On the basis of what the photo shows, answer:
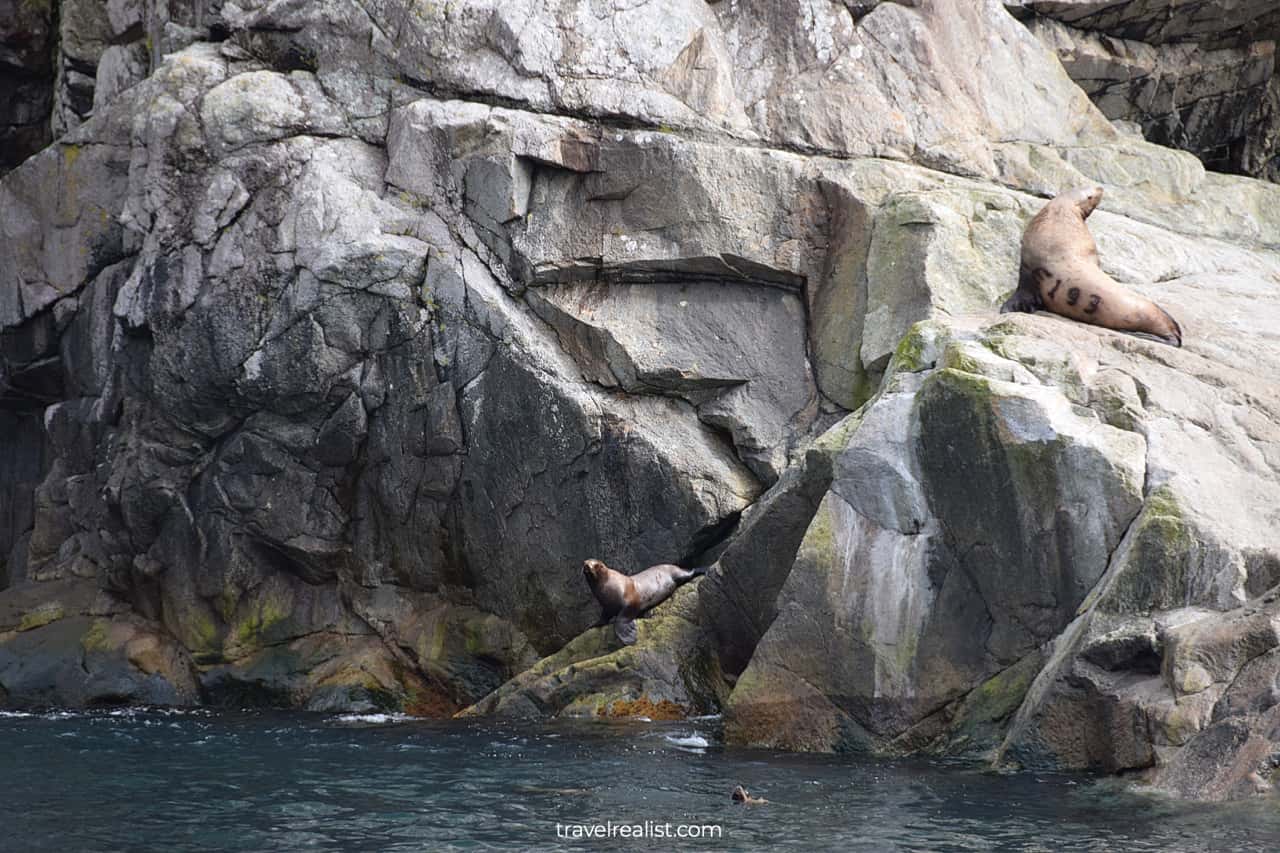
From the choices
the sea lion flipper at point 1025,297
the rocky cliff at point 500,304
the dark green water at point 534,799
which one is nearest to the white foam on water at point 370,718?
the rocky cliff at point 500,304

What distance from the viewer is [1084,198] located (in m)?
13.6

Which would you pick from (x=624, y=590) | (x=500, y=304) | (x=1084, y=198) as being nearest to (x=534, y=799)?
(x=624, y=590)

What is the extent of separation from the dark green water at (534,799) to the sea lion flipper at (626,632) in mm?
1592

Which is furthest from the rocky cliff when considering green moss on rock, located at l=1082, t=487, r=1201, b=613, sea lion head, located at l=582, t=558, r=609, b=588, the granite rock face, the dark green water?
green moss on rock, located at l=1082, t=487, r=1201, b=613

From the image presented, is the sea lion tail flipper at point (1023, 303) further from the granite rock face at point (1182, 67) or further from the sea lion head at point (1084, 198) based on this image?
the granite rock face at point (1182, 67)

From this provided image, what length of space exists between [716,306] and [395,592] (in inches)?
191

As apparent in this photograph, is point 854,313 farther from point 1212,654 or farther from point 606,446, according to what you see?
point 1212,654

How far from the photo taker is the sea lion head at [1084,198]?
13484 millimetres

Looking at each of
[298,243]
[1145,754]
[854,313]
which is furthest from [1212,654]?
[298,243]

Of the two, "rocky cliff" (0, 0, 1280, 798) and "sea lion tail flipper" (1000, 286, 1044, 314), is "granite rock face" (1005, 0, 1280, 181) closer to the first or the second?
"rocky cliff" (0, 0, 1280, 798)

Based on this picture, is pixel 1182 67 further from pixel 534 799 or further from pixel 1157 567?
pixel 534 799

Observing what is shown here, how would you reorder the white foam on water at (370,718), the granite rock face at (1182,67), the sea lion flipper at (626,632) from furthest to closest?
1. the granite rock face at (1182,67)
2. the sea lion flipper at (626,632)
3. the white foam on water at (370,718)

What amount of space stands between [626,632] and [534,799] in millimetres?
4823

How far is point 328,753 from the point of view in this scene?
10289mm
